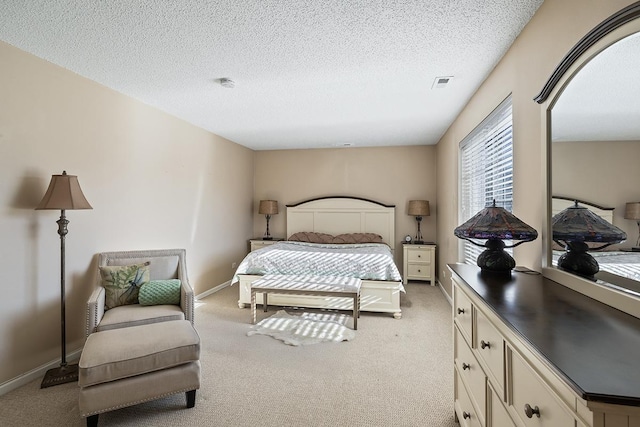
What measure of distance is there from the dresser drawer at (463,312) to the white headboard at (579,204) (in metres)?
0.64

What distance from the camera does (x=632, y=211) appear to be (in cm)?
104

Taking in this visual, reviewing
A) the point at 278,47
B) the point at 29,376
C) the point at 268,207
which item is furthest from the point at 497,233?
the point at 268,207

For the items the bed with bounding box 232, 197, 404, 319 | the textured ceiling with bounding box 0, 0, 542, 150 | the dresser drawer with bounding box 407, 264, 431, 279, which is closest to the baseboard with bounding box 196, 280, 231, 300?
the bed with bounding box 232, 197, 404, 319

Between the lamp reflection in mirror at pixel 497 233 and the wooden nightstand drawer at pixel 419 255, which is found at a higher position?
the lamp reflection in mirror at pixel 497 233

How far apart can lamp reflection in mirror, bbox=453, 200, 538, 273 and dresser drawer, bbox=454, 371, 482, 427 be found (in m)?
0.69

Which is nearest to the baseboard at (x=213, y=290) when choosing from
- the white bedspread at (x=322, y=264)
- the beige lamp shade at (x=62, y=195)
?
the white bedspread at (x=322, y=264)

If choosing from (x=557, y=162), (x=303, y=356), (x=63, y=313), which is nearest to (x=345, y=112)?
(x=557, y=162)

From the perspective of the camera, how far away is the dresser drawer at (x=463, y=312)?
1.48 m

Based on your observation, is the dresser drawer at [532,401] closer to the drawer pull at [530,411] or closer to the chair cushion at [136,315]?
the drawer pull at [530,411]

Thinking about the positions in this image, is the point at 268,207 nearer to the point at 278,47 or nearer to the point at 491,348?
the point at 278,47

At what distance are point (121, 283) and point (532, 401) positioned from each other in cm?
301

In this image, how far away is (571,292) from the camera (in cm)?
130

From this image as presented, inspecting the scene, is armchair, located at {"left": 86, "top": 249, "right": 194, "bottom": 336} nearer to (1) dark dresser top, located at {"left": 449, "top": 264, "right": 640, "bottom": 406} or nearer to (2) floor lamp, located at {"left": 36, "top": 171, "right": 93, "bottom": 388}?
(2) floor lamp, located at {"left": 36, "top": 171, "right": 93, "bottom": 388}

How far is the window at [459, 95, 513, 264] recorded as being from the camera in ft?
7.64
